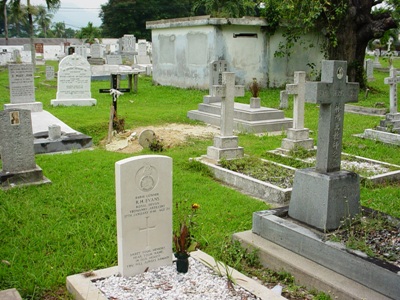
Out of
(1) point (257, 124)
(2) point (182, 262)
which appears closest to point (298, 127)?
(1) point (257, 124)

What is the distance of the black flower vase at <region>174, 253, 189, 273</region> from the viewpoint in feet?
13.3

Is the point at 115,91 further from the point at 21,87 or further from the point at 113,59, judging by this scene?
the point at 113,59

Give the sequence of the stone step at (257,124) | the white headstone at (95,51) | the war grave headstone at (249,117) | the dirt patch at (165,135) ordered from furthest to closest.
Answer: the white headstone at (95,51) → the war grave headstone at (249,117) → the stone step at (257,124) → the dirt patch at (165,135)

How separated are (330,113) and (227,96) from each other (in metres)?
3.63

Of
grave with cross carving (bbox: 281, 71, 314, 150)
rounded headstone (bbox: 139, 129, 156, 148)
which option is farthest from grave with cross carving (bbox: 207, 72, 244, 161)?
rounded headstone (bbox: 139, 129, 156, 148)

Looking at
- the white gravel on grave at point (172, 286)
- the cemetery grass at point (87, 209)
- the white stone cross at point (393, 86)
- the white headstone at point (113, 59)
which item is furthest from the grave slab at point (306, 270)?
the white headstone at point (113, 59)

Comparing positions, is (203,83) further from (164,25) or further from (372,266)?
(372,266)

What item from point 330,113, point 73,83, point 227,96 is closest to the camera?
point 330,113

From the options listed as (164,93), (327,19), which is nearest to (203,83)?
(164,93)

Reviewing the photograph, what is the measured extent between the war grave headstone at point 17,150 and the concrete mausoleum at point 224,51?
11433 mm

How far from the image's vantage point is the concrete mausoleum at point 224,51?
1772 centimetres

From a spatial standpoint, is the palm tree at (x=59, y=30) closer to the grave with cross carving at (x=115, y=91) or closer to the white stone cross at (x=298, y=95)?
the grave with cross carving at (x=115, y=91)

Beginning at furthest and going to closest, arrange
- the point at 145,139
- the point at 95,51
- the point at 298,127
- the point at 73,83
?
1. the point at 95,51
2. the point at 73,83
3. the point at 145,139
4. the point at 298,127

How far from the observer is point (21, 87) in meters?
12.5
